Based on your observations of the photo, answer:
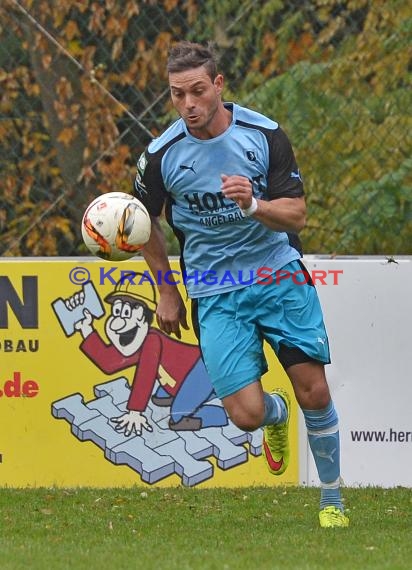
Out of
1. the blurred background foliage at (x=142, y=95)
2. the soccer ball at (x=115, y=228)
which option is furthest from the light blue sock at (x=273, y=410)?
the blurred background foliage at (x=142, y=95)

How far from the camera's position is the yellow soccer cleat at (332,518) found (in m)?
6.15

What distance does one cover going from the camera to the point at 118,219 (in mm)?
5871

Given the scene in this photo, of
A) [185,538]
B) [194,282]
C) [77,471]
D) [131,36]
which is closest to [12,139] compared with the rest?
[131,36]

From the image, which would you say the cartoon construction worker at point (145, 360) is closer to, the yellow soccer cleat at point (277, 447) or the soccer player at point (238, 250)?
the yellow soccer cleat at point (277, 447)

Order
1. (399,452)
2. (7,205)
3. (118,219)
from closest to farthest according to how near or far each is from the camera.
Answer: (118,219)
(399,452)
(7,205)

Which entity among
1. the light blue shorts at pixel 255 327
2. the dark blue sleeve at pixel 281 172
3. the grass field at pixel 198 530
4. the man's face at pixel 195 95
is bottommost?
the grass field at pixel 198 530

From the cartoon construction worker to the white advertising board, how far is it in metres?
0.79

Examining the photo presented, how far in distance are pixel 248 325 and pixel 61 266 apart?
1.97 m

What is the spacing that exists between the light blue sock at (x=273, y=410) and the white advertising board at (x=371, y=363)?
1.17 meters

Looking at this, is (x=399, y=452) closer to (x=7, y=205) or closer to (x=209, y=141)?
(x=209, y=141)

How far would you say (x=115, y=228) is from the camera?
586 cm

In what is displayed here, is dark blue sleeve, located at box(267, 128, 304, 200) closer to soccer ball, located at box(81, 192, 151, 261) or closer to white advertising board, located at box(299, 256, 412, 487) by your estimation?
soccer ball, located at box(81, 192, 151, 261)

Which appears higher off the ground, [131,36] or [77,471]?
[131,36]

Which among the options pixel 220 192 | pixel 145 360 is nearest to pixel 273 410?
pixel 220 192
